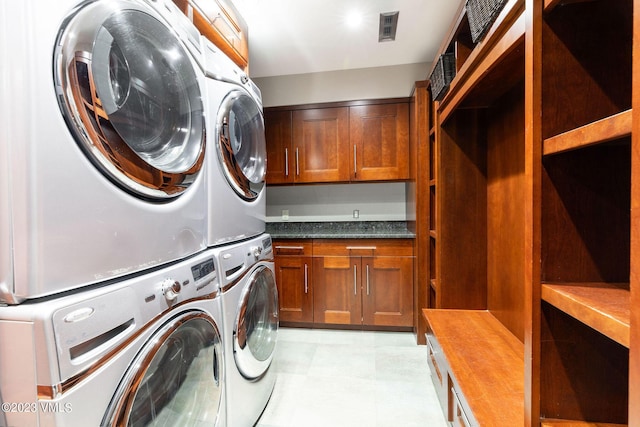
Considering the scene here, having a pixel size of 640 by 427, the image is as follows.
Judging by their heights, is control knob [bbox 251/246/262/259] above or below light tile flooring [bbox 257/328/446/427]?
above

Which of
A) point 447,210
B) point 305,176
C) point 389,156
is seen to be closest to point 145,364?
point 447,210

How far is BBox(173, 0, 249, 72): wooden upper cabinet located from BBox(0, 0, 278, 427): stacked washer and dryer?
1.37 feet

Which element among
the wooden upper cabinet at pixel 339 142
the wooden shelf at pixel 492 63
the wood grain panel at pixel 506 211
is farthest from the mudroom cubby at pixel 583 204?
the wooden upper cabinet at pixel 339 142

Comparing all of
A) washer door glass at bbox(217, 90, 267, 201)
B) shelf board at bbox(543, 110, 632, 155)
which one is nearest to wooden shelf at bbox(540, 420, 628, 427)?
shelf board at bbox(543, 110, 632, 155)

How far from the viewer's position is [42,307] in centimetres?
51

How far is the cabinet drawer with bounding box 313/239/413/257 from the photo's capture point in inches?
98.1

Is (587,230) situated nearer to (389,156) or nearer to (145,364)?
(145,364)

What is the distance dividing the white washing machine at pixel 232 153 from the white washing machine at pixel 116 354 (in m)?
0.27

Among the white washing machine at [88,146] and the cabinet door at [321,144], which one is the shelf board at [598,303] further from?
the cabinet door at [321,144]

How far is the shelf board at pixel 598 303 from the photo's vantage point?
49 cm

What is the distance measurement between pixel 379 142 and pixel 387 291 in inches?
55.1

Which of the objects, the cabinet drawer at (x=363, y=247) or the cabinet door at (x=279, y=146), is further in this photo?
the cabinet door at (x=279, y=146)

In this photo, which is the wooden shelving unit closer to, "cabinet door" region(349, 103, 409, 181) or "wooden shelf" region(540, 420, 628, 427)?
"wooden shelf" region(540, 420, 628, 427)

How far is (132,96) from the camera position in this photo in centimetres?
81
